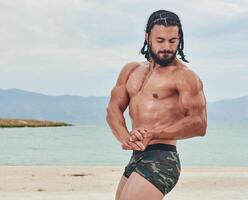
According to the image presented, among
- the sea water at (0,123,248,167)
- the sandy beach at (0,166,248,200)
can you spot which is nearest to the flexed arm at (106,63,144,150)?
the sandy beach at (0,166,248,200)

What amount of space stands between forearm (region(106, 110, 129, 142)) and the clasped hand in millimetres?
180

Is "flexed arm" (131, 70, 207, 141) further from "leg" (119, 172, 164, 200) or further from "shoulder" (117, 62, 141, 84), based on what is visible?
"shoulder" (117, 62, 141, 84)

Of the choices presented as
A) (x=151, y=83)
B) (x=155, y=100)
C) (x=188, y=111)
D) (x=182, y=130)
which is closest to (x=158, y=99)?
(x=155, y=100)

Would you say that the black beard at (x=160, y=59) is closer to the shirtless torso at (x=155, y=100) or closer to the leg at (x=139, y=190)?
the shirtless torso at (x=155, y=100)

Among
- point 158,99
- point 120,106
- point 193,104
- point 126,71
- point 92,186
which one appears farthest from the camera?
point 92,186

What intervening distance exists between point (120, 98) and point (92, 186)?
610 inches

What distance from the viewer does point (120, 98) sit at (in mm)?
6613

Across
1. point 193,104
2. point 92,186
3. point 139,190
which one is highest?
point 193,104

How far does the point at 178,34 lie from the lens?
6324 mm

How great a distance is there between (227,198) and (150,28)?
42.0 feet

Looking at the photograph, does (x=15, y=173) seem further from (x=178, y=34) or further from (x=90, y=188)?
(x=178, y=34)

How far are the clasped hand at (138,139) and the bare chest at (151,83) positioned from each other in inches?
19.1

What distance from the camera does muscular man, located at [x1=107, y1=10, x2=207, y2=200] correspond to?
6.11 metres

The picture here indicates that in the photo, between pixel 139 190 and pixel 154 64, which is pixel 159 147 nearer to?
pixel 139 190
